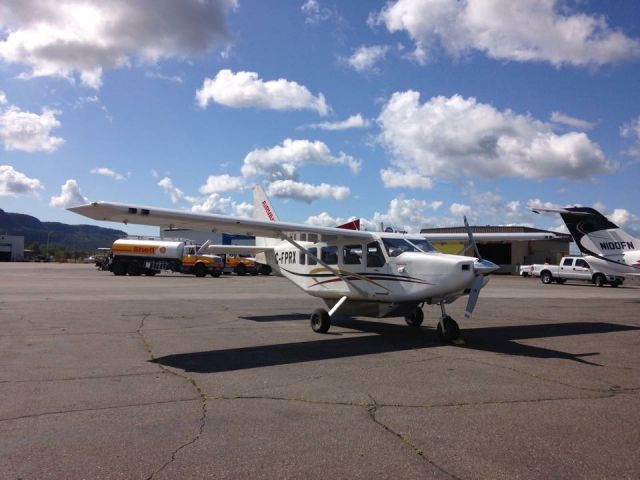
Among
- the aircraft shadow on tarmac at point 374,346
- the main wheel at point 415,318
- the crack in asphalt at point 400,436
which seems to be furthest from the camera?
the main wheel at point 415,318

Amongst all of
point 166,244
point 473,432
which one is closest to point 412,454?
point 473,432

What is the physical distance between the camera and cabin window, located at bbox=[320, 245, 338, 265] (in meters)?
12.5

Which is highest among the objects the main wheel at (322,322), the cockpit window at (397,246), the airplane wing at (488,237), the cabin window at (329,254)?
the airplane wing at (488,237)

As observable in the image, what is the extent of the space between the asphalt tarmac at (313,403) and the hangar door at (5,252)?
369 ft

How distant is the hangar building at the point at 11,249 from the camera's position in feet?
356

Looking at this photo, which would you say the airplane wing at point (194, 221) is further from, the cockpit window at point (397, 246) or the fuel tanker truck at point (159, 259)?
the fuel tanker truck at point (159, 259)

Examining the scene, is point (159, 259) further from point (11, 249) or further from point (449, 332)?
point (11, 249)

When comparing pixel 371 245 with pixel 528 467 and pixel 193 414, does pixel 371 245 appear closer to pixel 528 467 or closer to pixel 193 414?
pixel 193 414

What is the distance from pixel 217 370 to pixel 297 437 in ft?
10.0

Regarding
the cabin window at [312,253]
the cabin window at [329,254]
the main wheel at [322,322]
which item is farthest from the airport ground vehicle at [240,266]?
the main wheel at [322,322]

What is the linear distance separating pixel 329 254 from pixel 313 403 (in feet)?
23.3

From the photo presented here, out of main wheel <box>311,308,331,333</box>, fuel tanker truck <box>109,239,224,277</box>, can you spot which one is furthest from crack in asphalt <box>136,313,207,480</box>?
fuel tanker truck <box>109,239,224,277</box>

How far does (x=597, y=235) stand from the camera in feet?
70.6

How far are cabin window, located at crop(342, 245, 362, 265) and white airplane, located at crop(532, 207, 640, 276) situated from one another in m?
12.8
